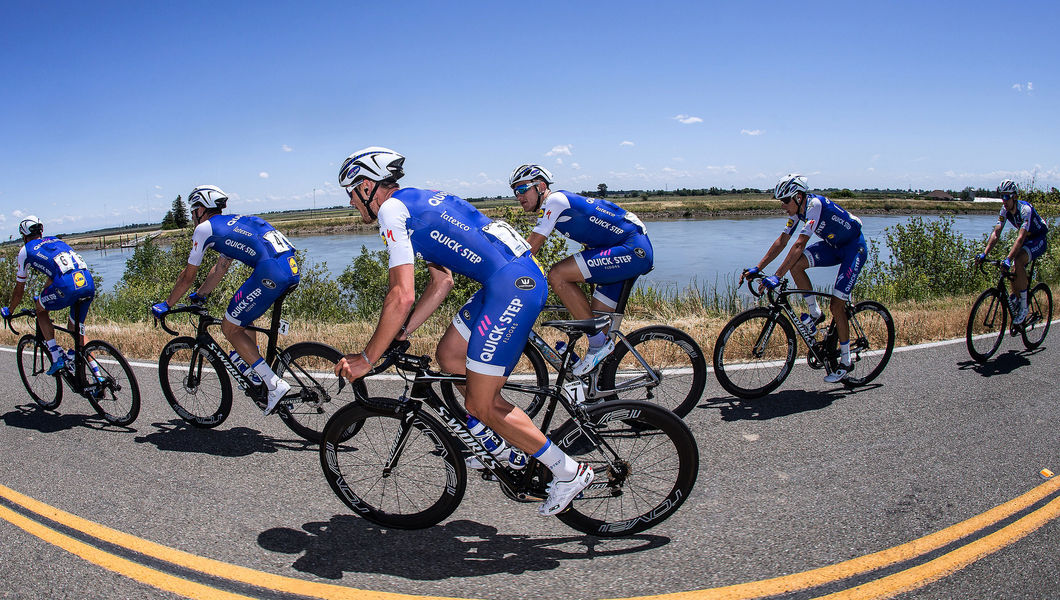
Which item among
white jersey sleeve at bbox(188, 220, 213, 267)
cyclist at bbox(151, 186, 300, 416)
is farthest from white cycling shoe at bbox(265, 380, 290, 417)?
white jersey sleeve at bbox(188, 220, 213, 267)

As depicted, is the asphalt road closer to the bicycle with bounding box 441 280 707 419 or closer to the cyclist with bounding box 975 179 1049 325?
the bicycle with bounding box 441 280 707 419

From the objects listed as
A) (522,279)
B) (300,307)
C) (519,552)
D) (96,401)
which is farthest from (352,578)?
(300,307)

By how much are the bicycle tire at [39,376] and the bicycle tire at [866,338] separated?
7640 mm

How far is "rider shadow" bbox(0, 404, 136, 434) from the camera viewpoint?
17.1 feet

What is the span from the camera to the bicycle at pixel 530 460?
3207 mm

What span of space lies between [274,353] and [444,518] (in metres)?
2.55

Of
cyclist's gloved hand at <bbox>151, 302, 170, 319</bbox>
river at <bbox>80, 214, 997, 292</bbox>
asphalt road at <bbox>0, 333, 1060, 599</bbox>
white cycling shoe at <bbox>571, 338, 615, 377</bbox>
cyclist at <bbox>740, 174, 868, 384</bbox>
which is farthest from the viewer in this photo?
river at <bbox>80, 214, 997, 292</bbox>

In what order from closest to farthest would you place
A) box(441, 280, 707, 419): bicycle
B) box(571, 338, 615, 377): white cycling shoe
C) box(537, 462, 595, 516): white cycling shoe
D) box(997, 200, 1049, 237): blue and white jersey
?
box(537, 462, 595, 516): white cycling shoe → box(571, 338, 615, 377): white cycling shoe → box(441, 280, 707, 419): bicycle → box(997, 200, 1049, 237): blue and white jersey

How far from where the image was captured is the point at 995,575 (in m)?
2.76

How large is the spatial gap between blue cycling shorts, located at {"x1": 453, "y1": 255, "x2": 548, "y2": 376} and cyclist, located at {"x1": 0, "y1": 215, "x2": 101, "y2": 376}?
457cm

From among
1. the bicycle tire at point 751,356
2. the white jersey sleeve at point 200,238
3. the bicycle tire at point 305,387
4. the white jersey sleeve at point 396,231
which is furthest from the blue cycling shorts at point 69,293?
the bicycle tire at point 751,356

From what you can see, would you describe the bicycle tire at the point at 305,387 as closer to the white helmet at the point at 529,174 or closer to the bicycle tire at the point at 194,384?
the bicycle tire at the point at 194,384

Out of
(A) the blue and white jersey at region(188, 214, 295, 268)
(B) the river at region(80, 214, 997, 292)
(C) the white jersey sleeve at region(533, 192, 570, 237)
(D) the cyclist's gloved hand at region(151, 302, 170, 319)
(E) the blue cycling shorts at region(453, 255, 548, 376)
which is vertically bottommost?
(B) the river at region(80, 214, 997, 292)

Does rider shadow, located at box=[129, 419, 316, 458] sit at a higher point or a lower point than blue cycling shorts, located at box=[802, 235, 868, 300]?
lower
